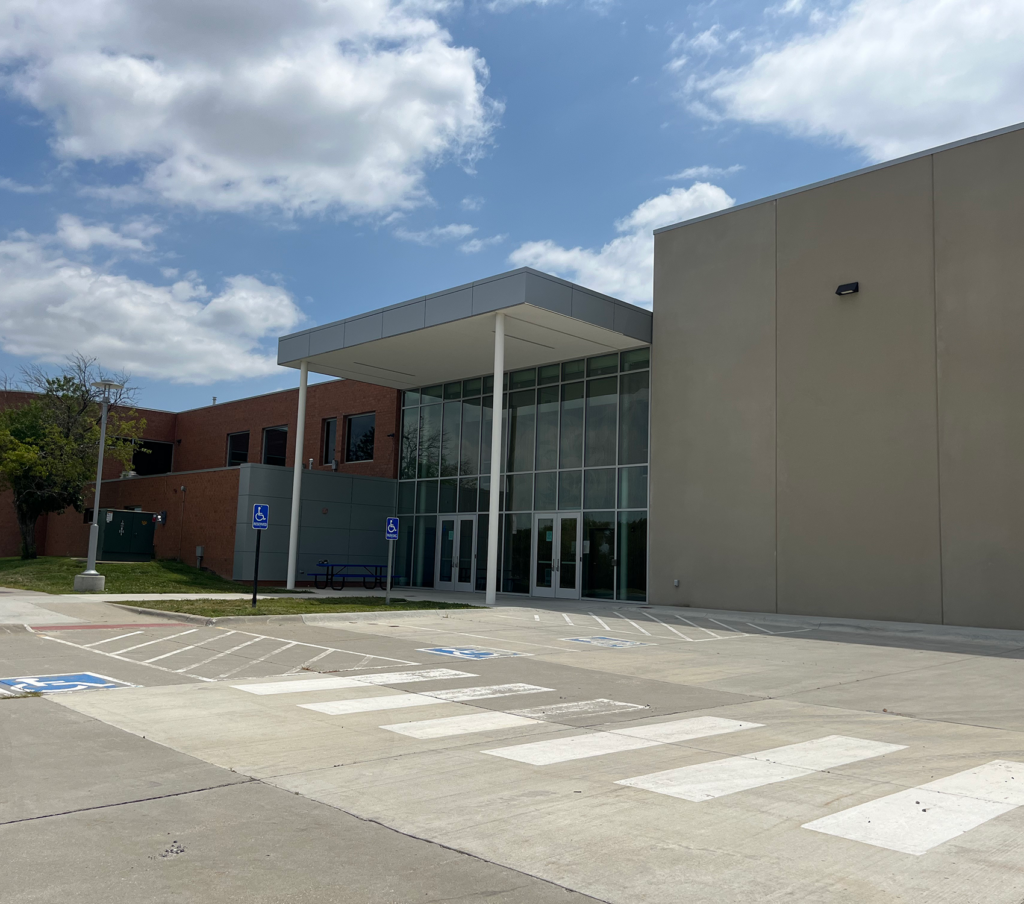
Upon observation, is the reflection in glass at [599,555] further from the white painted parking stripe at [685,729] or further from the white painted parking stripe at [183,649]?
the white painted parking stripe at [685,729]

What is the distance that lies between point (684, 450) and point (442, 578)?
34.6 feet

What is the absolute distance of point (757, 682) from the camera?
11062mm

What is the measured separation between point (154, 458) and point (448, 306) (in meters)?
29.8

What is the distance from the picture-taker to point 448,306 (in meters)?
23.6

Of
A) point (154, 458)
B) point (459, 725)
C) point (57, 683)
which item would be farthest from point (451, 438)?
point (459, 725)

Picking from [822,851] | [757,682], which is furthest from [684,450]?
[822,851]

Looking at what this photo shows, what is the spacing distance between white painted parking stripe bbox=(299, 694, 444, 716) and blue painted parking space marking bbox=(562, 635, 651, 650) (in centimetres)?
591

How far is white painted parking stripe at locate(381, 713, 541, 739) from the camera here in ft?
24.4

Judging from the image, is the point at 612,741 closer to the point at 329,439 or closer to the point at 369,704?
the point at 369,704

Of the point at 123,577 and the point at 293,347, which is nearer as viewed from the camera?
the point at 123,577

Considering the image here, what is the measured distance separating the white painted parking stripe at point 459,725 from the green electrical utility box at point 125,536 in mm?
27124

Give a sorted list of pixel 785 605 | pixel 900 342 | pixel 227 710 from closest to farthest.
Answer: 1. pixel 227 710
2. pixel 900 342
3. pixel 785 605

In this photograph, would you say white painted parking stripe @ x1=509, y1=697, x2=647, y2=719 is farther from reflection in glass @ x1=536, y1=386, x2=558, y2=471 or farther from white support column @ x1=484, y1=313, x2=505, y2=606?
reflection in glass @ x1=536, y1=386, x2=558, y2=471

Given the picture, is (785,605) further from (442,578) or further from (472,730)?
(472,730)
